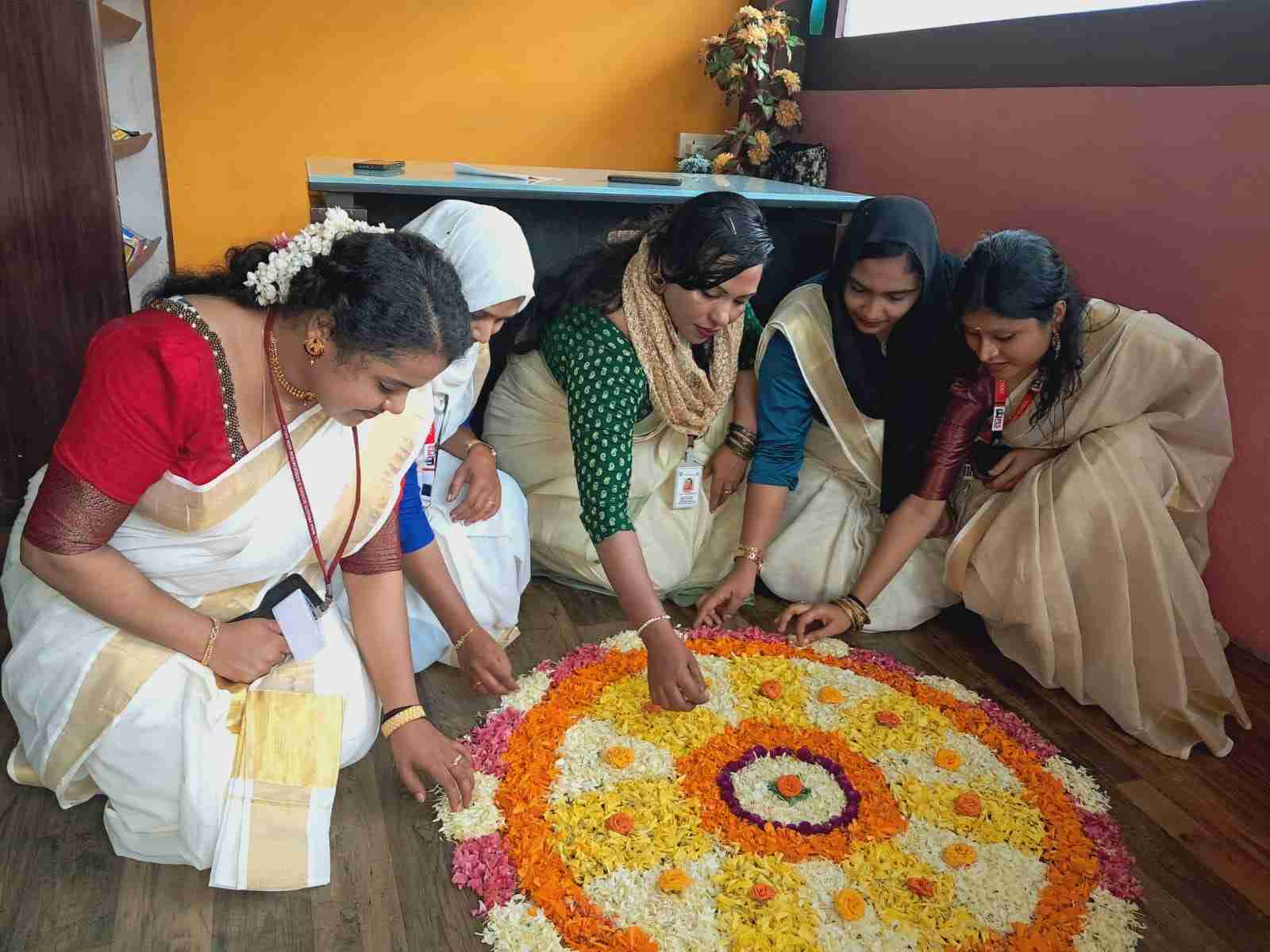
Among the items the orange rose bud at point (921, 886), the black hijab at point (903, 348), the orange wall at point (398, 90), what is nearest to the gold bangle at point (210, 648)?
the orange rose bud at point (921, 886)

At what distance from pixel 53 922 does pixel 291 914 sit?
31cm

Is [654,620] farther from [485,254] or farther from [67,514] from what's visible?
[67,514]

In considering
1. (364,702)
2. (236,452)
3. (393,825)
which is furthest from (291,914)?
(236,452)

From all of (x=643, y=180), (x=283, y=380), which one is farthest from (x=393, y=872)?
(x=643, y=180)

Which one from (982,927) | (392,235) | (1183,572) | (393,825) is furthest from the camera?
(1183,572)

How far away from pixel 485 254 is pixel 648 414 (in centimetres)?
58

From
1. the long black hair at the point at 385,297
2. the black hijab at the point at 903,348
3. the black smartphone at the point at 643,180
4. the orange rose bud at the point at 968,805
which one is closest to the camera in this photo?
the long black hair at the point at 385,297

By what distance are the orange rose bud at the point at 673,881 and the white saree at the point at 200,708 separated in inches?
19.0

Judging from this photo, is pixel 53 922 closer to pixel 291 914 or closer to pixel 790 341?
pixel 291 914

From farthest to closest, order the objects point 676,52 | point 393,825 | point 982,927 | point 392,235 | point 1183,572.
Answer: point 676,52
point 1183,572
point 393,825
point 982,927
point 392,235

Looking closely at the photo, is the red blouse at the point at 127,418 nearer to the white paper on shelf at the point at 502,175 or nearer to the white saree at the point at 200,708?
the white saree at the point at 200,708

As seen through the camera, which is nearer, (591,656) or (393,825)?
(393,825)

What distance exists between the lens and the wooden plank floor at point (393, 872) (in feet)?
4.36

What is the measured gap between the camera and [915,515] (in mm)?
2182
